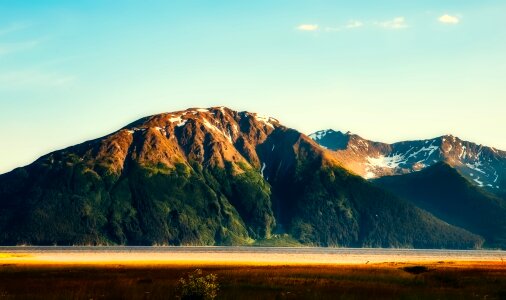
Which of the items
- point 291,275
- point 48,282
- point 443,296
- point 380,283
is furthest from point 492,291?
point 48,282

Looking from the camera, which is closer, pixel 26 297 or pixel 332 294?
pixel 26 297

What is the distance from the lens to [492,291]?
7112cm

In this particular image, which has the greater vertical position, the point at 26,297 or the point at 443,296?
the point at 26,297

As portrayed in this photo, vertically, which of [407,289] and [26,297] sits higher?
[26,297]

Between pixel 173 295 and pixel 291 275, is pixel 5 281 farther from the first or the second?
pixel 291 275

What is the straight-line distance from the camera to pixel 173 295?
63.9 m

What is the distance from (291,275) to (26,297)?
41.1 m

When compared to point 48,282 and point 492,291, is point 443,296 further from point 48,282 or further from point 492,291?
point 48,282

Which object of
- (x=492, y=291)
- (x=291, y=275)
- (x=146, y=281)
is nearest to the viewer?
(x=492, y=291)

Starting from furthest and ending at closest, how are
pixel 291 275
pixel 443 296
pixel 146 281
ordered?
pixel 291 275 → pixel 146 281 → pixel 443 296

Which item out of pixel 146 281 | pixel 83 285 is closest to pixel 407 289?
pixel 146 281

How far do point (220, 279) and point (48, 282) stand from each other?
66.3ft

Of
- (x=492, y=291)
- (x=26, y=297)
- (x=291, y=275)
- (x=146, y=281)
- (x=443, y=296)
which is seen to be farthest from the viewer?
(x=291, y=275)

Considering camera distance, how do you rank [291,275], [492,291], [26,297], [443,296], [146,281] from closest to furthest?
[26,297] < [443,296] < [492,291] < [146,281] < [291,275]
